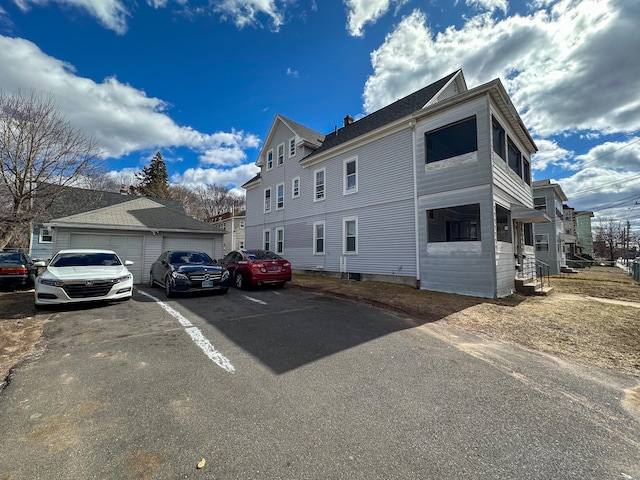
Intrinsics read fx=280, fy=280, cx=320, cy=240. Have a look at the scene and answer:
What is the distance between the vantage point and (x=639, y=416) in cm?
A: 288

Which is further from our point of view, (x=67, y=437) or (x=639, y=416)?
(x=639, y=416)

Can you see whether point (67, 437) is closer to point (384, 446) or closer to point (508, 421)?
point (384, 446)

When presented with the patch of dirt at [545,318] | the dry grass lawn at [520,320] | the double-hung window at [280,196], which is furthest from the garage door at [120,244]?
the patch of dirt at [545,318]

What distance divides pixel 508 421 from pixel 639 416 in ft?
4.83

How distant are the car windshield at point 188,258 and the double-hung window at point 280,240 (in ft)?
28.3

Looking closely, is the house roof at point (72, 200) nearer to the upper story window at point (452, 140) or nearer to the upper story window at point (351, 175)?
the upper story window at point (351, 175)

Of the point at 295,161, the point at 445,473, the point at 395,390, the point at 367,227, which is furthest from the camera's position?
the point at 295,161

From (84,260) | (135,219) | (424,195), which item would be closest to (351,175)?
A: (424,195)

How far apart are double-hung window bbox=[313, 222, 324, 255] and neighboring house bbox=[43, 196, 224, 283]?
17.4 feet

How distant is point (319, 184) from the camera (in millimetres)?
16484

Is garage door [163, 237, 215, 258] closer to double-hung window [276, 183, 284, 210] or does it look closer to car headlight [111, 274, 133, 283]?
double-hung window [276, 183, 284, 210]

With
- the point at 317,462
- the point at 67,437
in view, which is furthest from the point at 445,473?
the point at 67,437

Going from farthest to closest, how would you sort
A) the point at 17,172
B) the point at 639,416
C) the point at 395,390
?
the point at 17,172 < the point at 395,390 < the point at 639,416

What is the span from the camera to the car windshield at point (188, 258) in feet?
31.7
